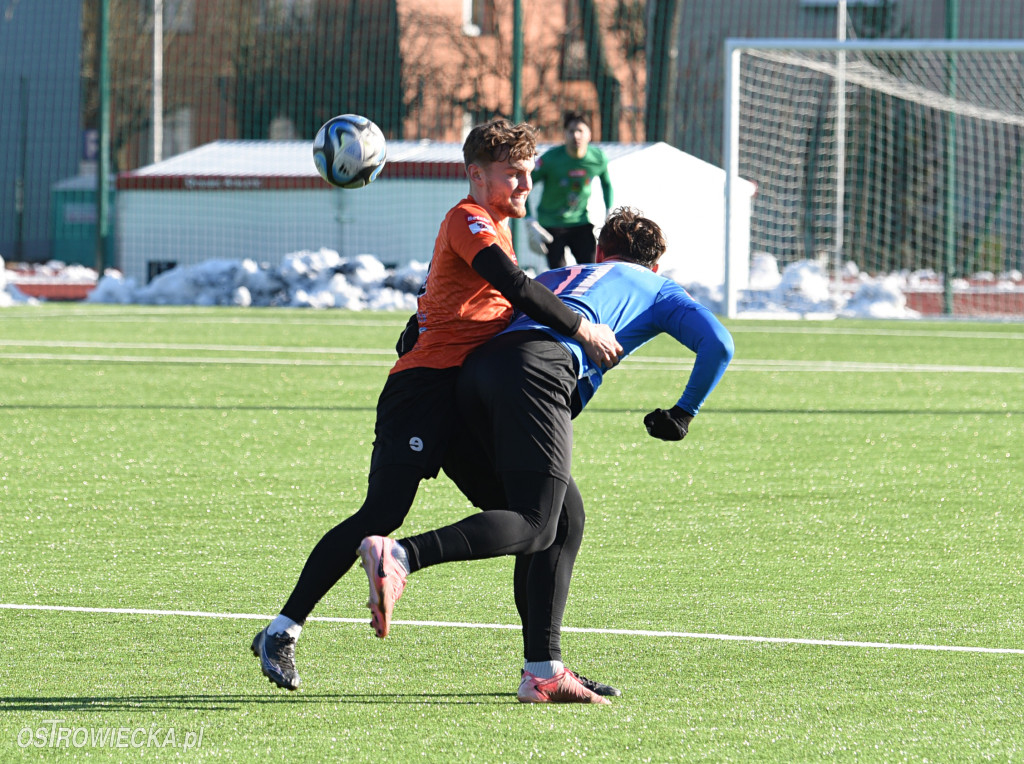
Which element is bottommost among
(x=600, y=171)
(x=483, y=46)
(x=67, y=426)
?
(x=67, y=426)

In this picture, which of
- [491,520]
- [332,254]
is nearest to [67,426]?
[491,520]

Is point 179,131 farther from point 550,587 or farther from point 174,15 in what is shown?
point 550,587

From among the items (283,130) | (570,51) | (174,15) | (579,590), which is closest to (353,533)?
(579,590)

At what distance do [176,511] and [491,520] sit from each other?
3415 mm

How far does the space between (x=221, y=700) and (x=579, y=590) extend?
1730 mm

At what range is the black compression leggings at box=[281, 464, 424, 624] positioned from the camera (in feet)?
14.0

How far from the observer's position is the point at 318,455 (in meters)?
9.06

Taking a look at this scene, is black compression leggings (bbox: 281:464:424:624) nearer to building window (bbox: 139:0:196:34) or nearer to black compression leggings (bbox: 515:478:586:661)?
black compression leggings (bbox: 515:478:586:661)

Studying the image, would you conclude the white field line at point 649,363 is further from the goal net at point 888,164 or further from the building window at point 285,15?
the building window at point 285,15

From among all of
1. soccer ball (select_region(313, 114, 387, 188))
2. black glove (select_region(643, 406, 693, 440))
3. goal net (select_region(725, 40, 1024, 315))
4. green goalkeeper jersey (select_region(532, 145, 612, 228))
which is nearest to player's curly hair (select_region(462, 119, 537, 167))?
black glove (select_region(643, 406, 693, 440))

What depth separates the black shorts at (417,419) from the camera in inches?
169

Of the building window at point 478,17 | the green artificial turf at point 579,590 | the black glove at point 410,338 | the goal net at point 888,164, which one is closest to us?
the green artificial turf at point 579,590

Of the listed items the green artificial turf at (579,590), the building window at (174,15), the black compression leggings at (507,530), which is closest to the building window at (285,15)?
the building window at (174,15)

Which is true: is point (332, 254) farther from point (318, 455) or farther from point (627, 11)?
point (318, 455)
